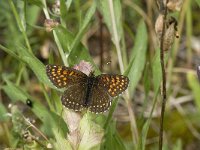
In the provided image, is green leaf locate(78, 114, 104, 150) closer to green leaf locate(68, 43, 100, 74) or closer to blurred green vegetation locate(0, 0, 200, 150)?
blurred green vegetation locate(0, 0, 200, 150)

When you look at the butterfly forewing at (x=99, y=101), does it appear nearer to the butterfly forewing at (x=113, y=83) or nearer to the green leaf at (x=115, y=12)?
the butterfly forewing at (x=113, y=83)

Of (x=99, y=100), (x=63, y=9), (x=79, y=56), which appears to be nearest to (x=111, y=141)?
(x=99, y=100)

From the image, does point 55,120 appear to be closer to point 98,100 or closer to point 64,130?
point 64,130

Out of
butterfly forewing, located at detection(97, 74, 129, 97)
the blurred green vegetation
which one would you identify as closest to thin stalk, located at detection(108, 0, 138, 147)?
the blurred green vegetation

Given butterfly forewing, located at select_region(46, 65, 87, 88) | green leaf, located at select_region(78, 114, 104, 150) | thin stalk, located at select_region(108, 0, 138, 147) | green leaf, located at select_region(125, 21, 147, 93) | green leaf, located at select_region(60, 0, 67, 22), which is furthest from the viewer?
green leaf, located at select_region(125, 21, 147, 93)

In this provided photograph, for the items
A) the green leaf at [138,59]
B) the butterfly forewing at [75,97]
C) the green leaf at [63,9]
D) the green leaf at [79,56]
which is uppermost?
the green leaf at [63,9]

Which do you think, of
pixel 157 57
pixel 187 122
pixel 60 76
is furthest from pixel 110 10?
pixel 187 122

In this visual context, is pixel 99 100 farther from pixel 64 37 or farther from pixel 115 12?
pixel 115 12

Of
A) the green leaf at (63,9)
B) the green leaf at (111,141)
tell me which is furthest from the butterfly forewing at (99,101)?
the green leaf at (63,9)
